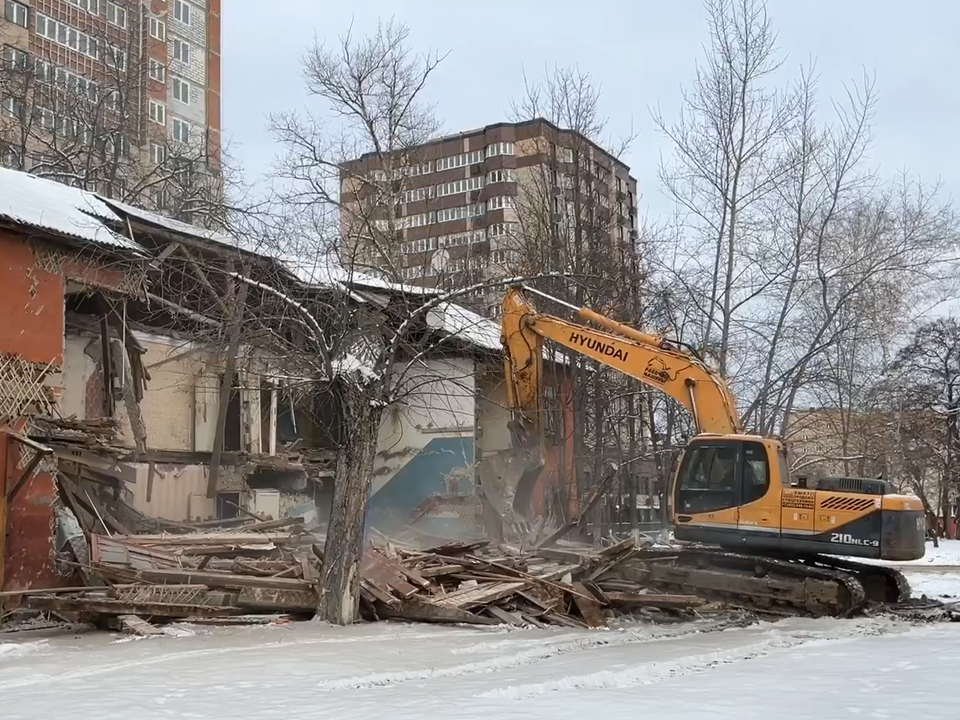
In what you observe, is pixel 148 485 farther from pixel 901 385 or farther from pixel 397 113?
pixel 901 385

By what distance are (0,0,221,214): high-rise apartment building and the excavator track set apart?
60.1 feet

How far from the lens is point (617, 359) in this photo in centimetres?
1644

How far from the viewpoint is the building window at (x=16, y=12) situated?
138ft

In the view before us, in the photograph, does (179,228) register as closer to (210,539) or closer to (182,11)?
(210,539)

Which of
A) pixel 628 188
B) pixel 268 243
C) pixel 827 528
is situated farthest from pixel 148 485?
pixel 628 188

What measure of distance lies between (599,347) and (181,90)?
43.8 metres

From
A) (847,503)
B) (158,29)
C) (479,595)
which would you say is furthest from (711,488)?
(158,29)

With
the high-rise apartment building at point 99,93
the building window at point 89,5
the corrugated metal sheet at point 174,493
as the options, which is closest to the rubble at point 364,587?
the corrugated metal sheet at point 174,493

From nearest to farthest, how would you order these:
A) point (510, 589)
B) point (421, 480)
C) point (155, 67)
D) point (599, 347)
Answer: point (510, 589) → point (599, 347) → point (421, 480) → point (155, 67)

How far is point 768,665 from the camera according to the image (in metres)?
9.95

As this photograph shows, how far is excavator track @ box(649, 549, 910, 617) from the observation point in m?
14.4

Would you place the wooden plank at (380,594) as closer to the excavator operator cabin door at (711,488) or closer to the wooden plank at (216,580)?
the wooden plank at (216,580)

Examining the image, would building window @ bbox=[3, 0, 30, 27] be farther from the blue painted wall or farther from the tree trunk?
the tree trunk

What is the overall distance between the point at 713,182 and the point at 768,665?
20.5 m
